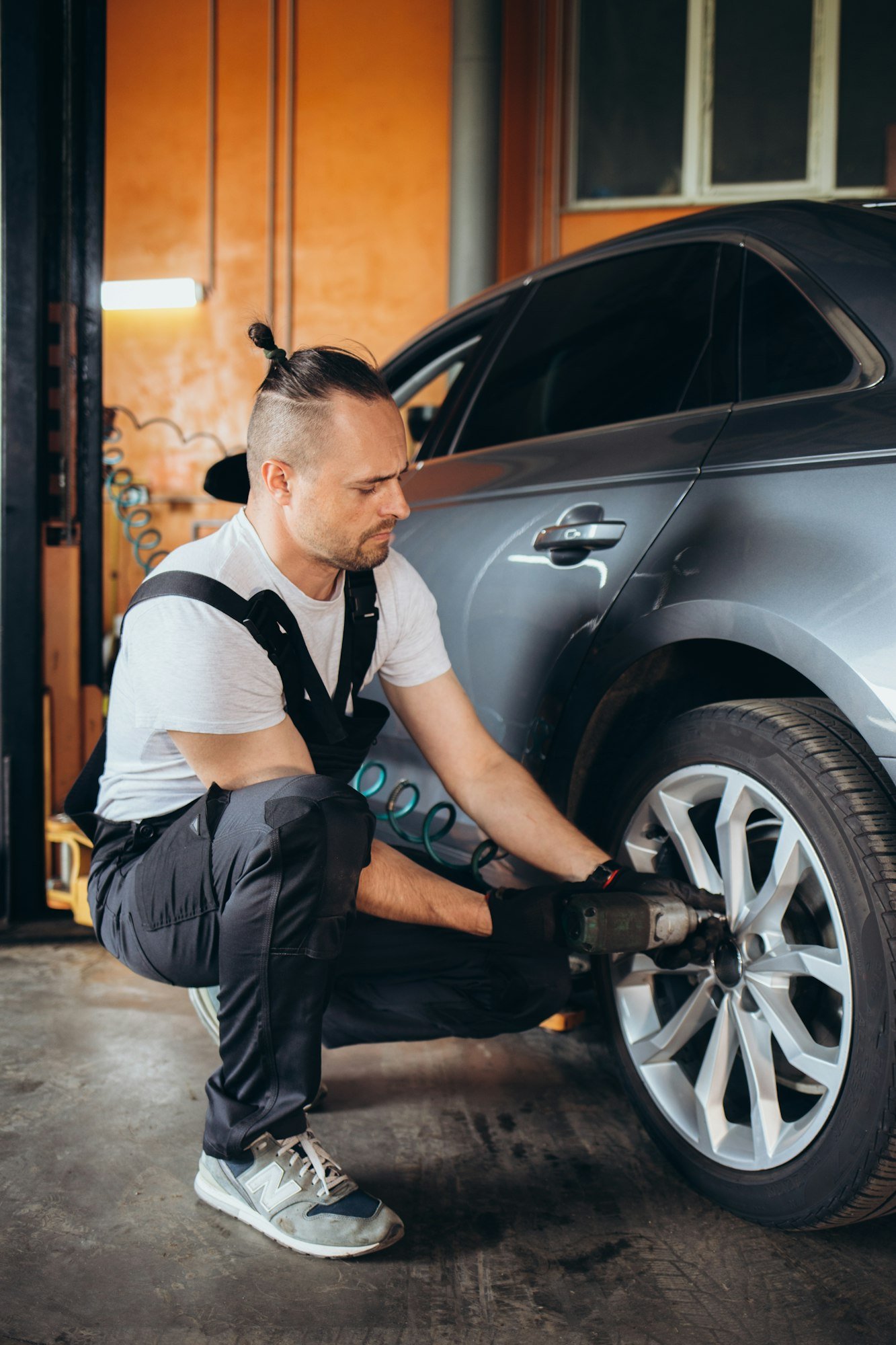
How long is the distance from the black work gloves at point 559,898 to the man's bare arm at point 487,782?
67mm

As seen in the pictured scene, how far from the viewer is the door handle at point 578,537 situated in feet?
5.57

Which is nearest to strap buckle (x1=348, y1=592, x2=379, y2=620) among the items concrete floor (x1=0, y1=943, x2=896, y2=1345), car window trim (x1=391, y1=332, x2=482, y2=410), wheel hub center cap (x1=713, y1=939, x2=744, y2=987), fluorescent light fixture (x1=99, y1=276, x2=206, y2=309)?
wheel hub center cap (x1=713, y1=939, x2=744, y2=987)

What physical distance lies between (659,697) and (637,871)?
11.6 inches

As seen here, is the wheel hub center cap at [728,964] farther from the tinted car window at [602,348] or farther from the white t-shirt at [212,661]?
the tinted car window at [602,348]

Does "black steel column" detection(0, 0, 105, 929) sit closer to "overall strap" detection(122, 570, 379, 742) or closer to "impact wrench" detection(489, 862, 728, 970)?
"overall strap" detection(122, 570, 379, 742)

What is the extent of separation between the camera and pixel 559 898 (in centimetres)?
158

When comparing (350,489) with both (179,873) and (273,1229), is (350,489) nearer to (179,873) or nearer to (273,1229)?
(179,873)

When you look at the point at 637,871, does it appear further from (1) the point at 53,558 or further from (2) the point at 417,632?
(1) the point at 53,558

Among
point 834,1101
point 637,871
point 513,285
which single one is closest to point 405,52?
point 513,285

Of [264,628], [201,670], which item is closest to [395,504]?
[264,628]

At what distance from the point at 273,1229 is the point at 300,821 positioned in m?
0.56

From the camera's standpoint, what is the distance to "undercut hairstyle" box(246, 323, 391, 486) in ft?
5.34

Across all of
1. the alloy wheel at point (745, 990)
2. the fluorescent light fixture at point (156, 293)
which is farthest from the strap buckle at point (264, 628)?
the fluorescent light fixture at point (156, 293)

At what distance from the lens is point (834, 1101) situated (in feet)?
4.34
